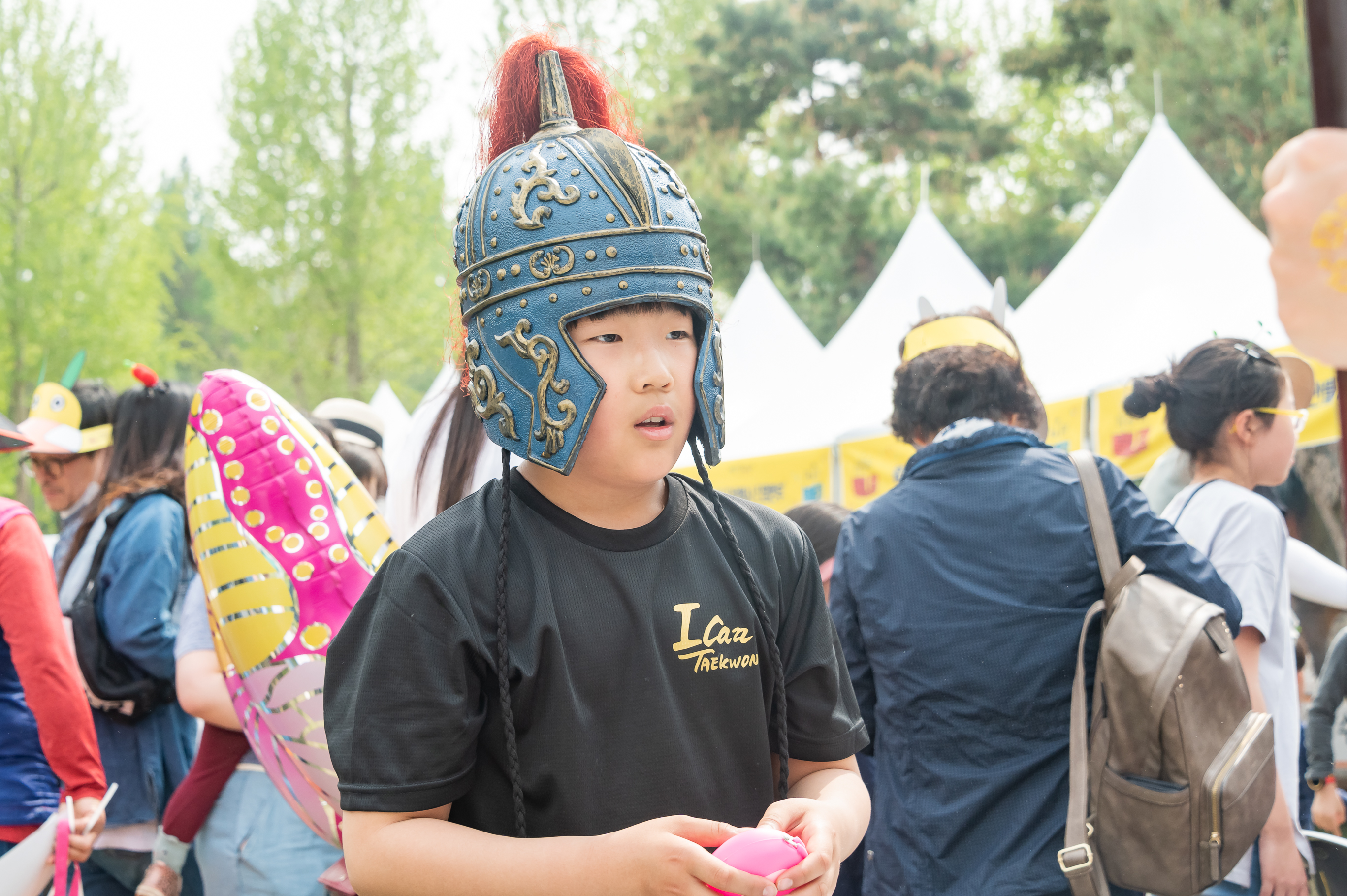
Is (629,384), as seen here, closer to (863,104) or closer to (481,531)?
(481,531)

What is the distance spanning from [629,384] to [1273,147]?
1255 cm

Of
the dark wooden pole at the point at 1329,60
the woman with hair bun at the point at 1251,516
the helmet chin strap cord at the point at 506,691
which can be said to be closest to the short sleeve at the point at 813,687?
the helmet chin strap cord at the point at 506,691

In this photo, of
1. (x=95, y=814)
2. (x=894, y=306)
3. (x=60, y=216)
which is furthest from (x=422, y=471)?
(x=60, y=216)

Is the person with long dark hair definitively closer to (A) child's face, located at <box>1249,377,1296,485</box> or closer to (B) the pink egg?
(B) the pink egg

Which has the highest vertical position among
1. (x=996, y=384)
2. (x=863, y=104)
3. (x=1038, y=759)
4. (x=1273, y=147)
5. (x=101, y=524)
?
(x=863, y=104)

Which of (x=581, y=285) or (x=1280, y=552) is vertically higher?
(x=581, y=285)

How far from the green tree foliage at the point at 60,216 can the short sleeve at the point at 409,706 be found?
55.1ft

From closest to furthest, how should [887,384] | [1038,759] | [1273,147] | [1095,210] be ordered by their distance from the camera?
[1038,759]
[887,384]
[1273,147]
[1095,210]

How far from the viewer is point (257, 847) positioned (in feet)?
8.38

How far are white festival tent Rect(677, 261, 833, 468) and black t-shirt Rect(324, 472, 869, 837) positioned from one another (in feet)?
20.8

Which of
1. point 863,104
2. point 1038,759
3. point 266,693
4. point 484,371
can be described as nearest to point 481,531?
point 484,371

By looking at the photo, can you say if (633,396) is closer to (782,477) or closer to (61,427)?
(61,427)

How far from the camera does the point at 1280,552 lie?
2635mm

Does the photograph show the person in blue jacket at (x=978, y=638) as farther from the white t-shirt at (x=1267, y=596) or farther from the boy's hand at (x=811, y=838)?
the boy's hand at (x=811, y=838)
